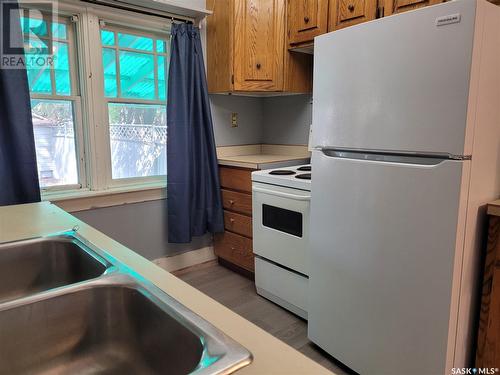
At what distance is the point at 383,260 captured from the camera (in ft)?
4.95

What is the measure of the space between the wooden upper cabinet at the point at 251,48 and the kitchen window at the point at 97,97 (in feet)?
1.36

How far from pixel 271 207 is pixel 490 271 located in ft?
4.03

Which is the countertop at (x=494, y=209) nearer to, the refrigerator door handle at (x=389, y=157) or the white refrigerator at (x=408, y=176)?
the white refrigerator at (x=408, y=176)

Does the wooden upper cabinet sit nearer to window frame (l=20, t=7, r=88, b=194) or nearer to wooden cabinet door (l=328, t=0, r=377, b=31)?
wooden cabinet door (l=328, t=0, r=377, b=31)

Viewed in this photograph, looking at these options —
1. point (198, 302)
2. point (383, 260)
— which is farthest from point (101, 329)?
point (383, 260)

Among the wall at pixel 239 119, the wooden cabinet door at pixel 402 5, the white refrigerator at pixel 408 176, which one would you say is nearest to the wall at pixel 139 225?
the wall at pixel 239 119

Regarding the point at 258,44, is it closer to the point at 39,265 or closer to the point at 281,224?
the point at 281,224

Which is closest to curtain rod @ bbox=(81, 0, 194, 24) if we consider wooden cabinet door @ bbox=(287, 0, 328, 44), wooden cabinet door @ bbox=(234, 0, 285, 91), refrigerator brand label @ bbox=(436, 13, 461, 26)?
wooden cabinet door @ bbox=(234, 0, 285, 91)

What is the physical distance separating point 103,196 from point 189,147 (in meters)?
0.71

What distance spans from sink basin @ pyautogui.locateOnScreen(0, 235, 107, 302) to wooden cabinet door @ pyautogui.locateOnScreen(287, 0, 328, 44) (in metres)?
2.06

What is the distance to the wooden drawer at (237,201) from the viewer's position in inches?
105

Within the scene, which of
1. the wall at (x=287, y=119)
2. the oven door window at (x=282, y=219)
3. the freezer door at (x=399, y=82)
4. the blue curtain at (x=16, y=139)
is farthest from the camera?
the wall at (x=287, y=119)

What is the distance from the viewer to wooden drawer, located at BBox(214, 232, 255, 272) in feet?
9.01

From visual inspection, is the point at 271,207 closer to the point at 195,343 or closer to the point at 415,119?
the point at 415,119
